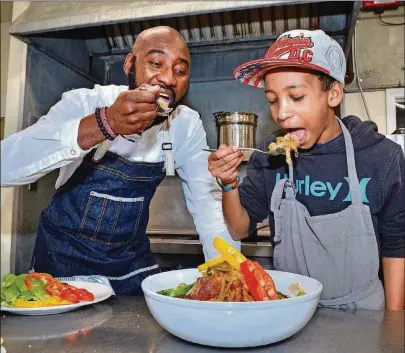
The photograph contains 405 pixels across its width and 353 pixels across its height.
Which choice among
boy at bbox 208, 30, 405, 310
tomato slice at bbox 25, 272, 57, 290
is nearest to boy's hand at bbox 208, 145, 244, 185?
boy at bbox 208, 30, 405, 310

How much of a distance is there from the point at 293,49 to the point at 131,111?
35 cm

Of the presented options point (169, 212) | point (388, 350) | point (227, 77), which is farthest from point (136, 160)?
point (388, 350)

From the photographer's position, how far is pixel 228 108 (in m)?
0.84

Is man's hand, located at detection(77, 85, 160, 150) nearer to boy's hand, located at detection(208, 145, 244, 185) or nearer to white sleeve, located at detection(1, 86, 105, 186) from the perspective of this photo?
white sleeve, located at detection(1, 86, 105, 186)

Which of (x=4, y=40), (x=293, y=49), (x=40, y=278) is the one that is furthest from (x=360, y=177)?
(x=4, y=40)

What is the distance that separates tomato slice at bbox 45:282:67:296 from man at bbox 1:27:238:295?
0.44ft

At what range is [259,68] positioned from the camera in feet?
2.35

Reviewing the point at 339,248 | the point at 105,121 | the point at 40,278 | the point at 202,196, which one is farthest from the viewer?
the point at 202,196

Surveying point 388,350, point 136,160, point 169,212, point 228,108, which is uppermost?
point 228,108

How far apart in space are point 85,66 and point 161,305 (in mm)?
586

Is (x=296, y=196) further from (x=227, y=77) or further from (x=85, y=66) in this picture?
(x=85, y=66)

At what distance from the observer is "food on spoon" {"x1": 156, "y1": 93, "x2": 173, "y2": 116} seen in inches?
27.6

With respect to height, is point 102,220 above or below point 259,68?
below

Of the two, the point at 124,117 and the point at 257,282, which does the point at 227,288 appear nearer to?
the point at 257,282
